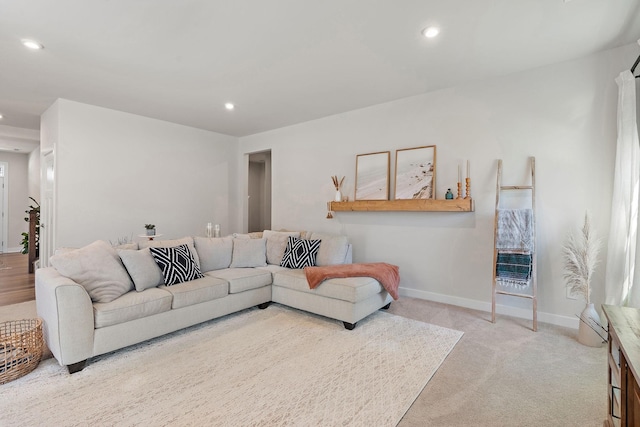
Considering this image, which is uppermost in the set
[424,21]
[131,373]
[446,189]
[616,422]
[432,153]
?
[424,21]

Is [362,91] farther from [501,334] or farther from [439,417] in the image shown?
[439,417]

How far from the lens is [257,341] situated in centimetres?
278

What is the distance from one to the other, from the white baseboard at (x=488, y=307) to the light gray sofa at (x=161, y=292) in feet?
2.46

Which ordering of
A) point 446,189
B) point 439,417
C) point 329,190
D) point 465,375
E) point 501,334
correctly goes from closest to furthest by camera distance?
1. point 439,417
2. point 465,375
3. point 501,334
4. point 446,189
5. point 329,190

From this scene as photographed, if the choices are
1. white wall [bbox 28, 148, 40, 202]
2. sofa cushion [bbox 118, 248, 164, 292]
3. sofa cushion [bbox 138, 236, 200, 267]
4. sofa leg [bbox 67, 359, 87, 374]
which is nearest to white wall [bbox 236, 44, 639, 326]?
sofa cushion [bbox 138, 236, 200, 267]

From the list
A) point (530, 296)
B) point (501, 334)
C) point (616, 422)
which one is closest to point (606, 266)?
point (530, 296)

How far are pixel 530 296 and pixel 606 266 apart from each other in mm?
677

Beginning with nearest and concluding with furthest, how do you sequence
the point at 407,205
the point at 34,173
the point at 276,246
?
the point at 407,205 < the point at 276,246 < the point at 34,173

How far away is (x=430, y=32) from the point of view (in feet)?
8.45

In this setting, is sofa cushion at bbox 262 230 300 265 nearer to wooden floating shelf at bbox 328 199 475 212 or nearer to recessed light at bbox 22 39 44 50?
wooden floating shelf at bbox 328 199 475 212

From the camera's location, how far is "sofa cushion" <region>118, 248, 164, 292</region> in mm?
2883

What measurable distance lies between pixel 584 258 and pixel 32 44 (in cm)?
530

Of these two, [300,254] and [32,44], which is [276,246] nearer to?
[300,254]

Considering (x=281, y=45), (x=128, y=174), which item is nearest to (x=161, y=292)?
(x=281, y=45)
